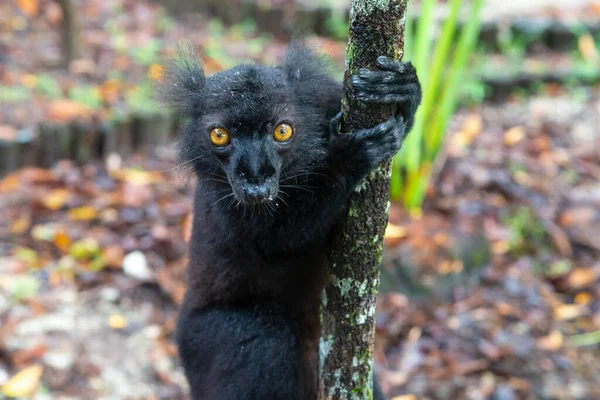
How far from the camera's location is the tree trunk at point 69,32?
24.5ft

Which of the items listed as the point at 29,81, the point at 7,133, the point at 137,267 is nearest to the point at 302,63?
the point at 137,267

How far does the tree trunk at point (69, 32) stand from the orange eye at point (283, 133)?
519 cm

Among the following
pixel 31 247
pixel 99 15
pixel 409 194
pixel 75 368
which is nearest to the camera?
pixel 75 368

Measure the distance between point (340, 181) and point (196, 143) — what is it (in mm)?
873

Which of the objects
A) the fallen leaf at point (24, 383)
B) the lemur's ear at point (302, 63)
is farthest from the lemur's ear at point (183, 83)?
the fallen leaf at point (24, 383)

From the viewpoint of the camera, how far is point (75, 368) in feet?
16.0

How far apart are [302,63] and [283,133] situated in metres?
0.49

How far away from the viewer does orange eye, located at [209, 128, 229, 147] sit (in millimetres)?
3131

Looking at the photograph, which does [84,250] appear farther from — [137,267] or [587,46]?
[587,46]

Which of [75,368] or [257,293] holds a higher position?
[257,293]

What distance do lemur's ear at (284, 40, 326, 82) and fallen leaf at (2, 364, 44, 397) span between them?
9.19 ft

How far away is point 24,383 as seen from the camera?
4586mm

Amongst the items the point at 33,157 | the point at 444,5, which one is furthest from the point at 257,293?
the point at 444,5

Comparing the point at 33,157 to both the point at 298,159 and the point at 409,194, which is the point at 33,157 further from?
the point at 298,159
